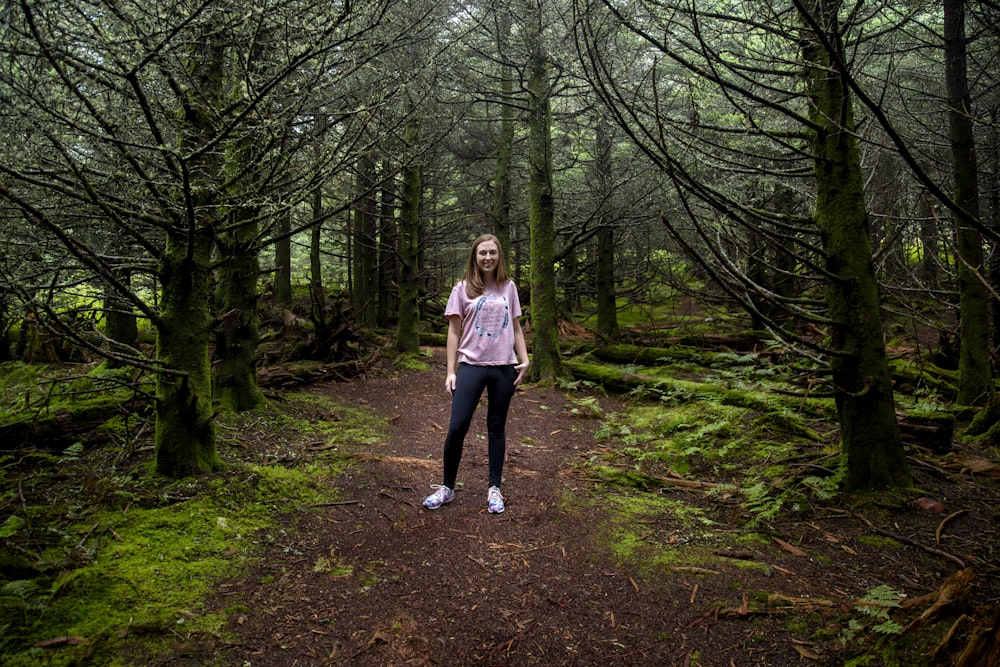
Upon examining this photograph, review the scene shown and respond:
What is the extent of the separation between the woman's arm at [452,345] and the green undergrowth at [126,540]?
4.26 ft

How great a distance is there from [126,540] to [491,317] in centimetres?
276

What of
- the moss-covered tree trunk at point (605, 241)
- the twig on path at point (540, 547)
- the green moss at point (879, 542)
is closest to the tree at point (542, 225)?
the moss-covered tree trunk at point (605, 241)

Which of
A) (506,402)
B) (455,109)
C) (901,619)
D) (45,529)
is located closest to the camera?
(901,619)

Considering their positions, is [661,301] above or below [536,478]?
above

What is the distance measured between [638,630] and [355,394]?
22.0 feet

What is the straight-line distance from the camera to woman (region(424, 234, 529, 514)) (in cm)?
434

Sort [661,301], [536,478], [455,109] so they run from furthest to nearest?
[661,301] → [455,109] → [536,478]

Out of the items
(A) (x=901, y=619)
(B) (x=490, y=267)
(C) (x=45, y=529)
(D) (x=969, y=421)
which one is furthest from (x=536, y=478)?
(D) (x=969, y=421)

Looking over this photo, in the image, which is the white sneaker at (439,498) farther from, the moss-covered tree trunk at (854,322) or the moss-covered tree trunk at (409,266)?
the moss-covered tree trunk at (409,266)

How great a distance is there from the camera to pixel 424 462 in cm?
549

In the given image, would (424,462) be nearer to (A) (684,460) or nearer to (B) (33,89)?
(A) (684,460)

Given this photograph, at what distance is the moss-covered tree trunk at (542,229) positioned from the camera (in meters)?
9.94

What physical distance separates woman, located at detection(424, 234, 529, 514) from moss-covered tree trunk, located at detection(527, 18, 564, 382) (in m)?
5.39

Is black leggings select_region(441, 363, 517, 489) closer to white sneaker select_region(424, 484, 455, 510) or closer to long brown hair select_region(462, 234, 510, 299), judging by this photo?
white sneaker select_region(424, 484, 455, 510)
